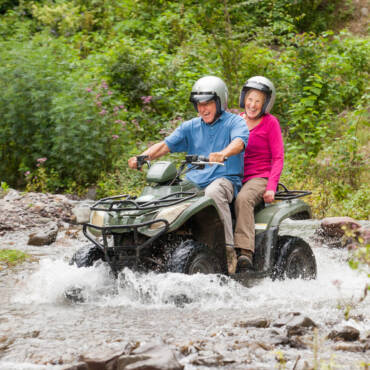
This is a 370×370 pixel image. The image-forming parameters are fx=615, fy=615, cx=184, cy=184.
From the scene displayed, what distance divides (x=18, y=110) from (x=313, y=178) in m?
5.83

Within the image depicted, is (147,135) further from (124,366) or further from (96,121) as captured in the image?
(124,366)

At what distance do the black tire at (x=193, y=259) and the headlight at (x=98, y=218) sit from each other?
61 centimetres

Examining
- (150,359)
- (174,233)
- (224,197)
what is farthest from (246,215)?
(150,359)

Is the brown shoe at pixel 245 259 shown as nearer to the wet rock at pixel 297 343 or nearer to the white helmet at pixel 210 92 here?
the white helmet at pixel 210 92

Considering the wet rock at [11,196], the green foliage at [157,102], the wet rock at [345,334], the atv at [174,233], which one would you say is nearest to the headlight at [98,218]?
the atv at [174,233]

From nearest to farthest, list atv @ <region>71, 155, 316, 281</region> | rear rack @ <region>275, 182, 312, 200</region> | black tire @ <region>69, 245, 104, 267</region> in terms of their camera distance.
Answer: atv @ <region>71, 155, 316, 281</region> < black tire @ <region>69, 245, 104, 267</region> < rear rack @ <region>275, 182, 312, 200</region>

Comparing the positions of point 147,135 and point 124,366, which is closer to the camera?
point 124,366

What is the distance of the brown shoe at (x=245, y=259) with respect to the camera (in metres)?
5.19

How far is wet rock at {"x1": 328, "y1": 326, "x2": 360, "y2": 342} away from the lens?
3.95 m

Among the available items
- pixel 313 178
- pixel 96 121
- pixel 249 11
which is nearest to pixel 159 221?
pixel 313 178

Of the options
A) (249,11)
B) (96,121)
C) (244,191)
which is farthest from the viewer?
(249,11)

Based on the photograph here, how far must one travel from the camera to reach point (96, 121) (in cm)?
1145

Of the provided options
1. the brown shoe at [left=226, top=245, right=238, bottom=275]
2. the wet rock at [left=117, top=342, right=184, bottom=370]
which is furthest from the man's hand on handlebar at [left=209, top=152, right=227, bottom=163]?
the wet rock at [left=117, top=342, right=184, bottom=370]

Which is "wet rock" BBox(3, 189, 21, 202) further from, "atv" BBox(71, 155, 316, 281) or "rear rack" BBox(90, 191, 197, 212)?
"rear rack" BBox(90, 191, 197, 212)
